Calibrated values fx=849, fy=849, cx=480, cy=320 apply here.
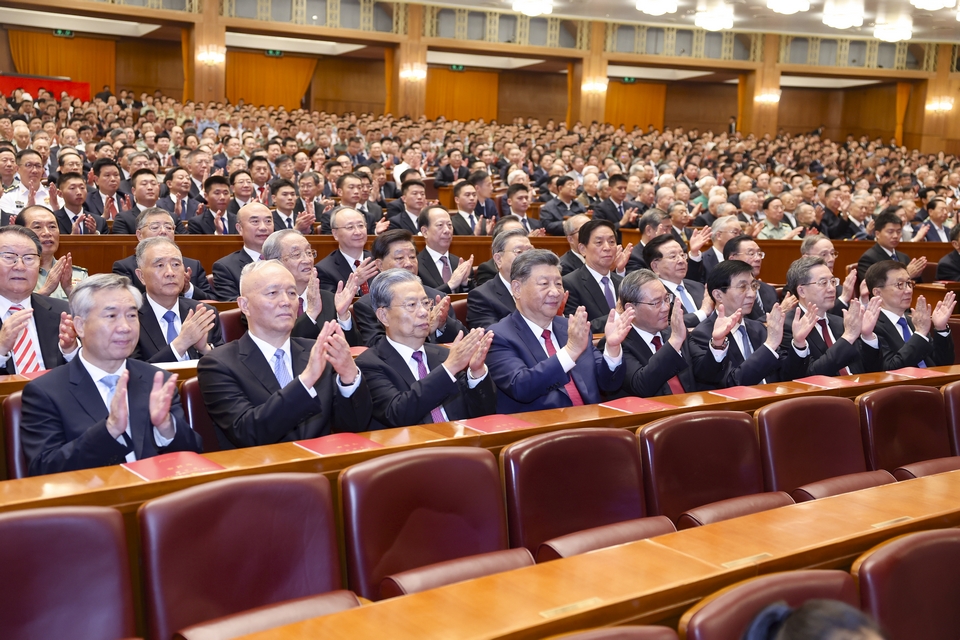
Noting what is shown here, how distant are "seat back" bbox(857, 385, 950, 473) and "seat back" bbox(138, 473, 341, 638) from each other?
5.27 ft

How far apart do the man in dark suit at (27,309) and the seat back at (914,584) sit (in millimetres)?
2203

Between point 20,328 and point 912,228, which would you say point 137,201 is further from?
point 912,228

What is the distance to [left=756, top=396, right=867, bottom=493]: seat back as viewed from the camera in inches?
85.0

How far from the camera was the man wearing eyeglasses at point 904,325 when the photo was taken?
3297mm

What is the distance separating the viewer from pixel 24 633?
131 centimetres

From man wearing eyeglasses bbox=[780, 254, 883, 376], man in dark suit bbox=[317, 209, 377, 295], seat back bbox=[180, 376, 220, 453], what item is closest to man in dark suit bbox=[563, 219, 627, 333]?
man wearing eyeglasses bbox=[780, 254, 883, 376]

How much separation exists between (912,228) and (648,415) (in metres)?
5.99

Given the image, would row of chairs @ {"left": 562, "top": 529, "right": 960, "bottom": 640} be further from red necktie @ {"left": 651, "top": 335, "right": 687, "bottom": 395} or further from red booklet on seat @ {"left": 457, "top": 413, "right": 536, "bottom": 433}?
red necktie @ {"left": 651, "top": 335, "right": 687, "bottom": 395}

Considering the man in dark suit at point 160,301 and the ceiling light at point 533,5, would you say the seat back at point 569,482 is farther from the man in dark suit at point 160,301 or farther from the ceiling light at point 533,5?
the ceiling light at point 533,5

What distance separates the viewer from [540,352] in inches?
107

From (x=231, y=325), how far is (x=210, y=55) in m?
10.4

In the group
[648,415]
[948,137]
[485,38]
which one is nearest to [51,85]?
[485,38]

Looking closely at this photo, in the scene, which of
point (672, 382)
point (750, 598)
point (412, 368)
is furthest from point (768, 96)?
point (750, 598)

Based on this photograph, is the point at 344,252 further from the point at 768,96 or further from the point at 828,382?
the point at 768,96
